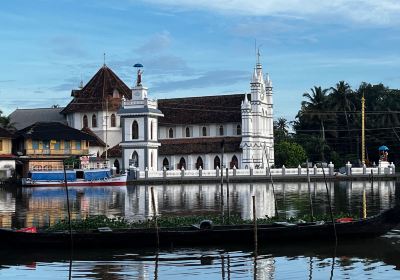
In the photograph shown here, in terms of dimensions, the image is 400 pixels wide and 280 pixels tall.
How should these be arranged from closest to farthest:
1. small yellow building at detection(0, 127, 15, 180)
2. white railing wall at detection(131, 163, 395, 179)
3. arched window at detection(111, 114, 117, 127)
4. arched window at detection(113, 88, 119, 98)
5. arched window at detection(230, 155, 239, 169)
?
white railing wall at detection(131, 163, 395, 179)
small yellow building at detection(0, 127, 15, 180)
arched window at detection(230, 155, 239, 169)
arched window at detection(111, 114, 117, 127)
arched window at detection(113, 88, 119, 98)

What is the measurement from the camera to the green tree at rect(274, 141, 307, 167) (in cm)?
7553

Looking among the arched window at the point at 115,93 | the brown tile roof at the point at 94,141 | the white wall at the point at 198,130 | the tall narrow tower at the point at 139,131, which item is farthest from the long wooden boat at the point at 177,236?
the arched window at the point at 115,93

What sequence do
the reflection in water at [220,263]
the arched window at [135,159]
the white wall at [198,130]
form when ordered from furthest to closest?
1. the white wall at [198,130]
2. the arched window at [135,159]
3. the reflection in water at [220,263]

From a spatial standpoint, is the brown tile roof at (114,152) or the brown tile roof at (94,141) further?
the brown tile roof at (94,141)

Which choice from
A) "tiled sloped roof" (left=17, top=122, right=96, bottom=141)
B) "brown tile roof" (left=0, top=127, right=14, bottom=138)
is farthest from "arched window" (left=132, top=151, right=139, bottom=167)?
"brown tile roof" (left=0, top=127, right=14, bottom=138)

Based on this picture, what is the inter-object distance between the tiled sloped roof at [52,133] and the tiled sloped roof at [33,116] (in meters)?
13.7

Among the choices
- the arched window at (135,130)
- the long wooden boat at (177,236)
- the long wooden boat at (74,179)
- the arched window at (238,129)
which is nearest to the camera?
the long wooden boat at (177,236)

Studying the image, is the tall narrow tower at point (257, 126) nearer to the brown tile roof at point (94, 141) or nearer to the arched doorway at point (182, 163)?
the arched doorway at point (182, 163)

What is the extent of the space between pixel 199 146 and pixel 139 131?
6.89 metres

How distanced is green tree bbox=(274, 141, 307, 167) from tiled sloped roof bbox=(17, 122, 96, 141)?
20606 mm

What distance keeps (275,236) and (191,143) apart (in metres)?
55.1

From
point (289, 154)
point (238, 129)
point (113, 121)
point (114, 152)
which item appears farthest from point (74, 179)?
point (289, 154)

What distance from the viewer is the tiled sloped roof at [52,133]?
7019cm

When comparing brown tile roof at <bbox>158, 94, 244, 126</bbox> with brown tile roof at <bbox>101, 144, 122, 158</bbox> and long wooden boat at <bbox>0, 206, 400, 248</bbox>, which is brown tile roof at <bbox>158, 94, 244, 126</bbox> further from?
long wooden boat at <bbox>0, 206, 400, 248</bbox>
